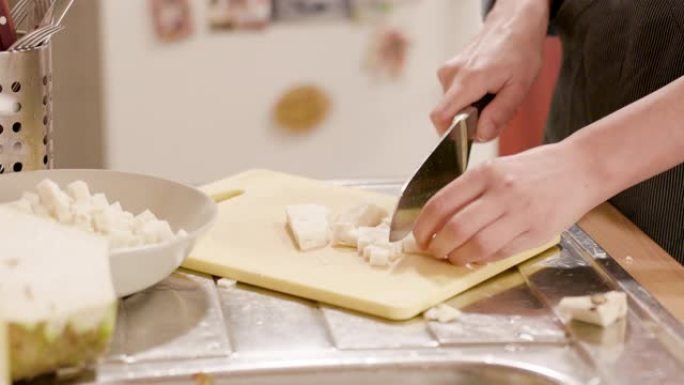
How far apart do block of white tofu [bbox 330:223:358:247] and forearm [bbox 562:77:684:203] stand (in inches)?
7.6

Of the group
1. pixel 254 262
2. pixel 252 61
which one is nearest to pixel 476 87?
pixel 254 262

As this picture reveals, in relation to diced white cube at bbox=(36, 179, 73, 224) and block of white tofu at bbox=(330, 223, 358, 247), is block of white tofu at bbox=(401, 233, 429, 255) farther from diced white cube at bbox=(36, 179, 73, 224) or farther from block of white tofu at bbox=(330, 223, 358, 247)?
diced white cube at bbox=(36, 179, 73, 224)

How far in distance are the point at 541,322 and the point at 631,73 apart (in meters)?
0.46

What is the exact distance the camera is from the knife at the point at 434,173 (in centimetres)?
95

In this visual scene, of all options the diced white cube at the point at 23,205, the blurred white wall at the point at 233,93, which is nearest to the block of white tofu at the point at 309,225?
the diced white cube at the point at 23,205

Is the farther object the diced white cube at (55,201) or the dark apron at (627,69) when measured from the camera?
the dark apron at (627,69)

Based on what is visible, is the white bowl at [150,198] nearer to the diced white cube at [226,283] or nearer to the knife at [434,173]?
the diced white cube at [226,283]

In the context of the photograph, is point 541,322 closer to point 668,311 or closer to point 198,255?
point 668,311

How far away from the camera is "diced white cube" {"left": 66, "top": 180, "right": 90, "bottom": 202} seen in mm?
864

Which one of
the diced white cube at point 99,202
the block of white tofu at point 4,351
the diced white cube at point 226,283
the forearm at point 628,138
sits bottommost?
the diced white cube at point 226,283

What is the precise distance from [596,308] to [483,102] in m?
0.37

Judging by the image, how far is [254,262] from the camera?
3.04ft

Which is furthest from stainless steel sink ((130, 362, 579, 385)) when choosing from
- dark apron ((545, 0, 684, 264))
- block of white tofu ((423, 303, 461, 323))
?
dark apron ((545, 0, 684, 264))

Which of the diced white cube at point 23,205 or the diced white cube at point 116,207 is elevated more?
the diced white cube at point 23,205
